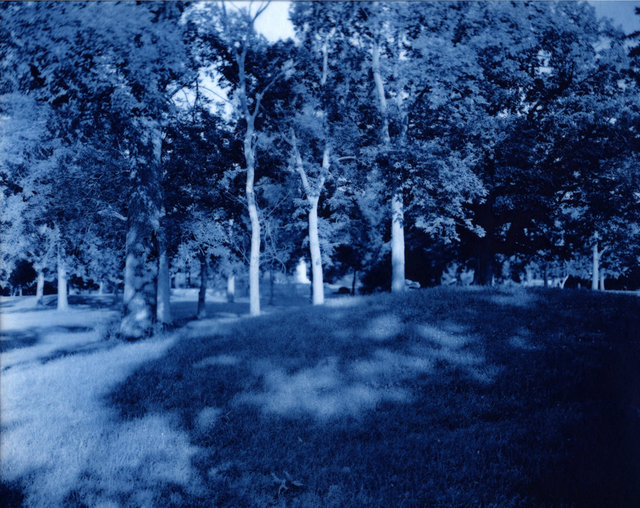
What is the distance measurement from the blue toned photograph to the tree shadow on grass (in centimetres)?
4

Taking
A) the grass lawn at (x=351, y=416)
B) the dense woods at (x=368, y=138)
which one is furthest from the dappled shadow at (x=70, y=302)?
the grass lawn at (x=351, y=416)

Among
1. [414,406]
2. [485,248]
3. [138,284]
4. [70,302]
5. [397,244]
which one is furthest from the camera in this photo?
[70,302]

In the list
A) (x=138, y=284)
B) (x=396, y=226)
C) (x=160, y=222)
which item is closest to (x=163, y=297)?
(x=160, y=222)

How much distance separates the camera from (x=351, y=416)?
649 cm

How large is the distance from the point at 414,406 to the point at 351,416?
0.99m

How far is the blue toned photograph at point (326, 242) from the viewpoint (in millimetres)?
5340

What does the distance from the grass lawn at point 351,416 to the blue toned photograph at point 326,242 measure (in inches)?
1.8

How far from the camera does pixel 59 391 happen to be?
8.34 m

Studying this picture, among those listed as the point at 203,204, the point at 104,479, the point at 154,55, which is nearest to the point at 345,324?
the point at 104,479

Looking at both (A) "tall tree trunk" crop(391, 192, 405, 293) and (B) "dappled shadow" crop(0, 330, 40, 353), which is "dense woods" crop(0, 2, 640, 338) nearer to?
(A) "tall tree trunk" crop(391, 192, 405, 293)

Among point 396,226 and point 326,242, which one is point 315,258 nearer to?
point 396,226

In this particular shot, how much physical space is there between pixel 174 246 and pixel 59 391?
12.2m

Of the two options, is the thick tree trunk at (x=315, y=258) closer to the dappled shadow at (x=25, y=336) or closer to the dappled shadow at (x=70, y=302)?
the dappled shadow at (x=25, y=336)

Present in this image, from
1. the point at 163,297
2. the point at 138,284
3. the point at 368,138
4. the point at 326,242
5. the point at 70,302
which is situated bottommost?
the point at 70,302
